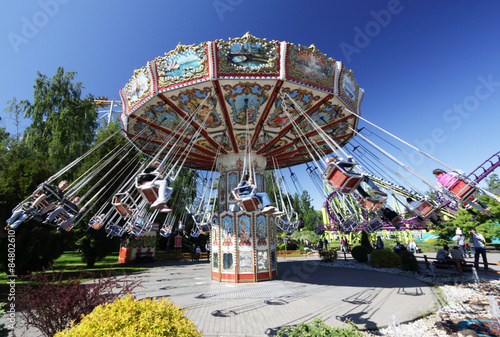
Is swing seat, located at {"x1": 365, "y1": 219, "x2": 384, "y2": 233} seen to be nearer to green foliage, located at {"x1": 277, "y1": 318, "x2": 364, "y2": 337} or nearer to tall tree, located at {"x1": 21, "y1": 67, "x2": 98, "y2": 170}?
green foliage, located at {"x1": 277, "y1": 318, "x2": 364, "y2": 337}

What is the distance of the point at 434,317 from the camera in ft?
20.0

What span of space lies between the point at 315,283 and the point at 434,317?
196 inches

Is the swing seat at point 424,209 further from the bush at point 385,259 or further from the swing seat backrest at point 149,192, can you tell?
the bush at point 385,259

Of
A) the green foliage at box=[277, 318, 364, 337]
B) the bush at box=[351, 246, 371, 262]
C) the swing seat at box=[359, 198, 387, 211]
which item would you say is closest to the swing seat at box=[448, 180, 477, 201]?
the swing seat at box=[359, 198, 387, 211]

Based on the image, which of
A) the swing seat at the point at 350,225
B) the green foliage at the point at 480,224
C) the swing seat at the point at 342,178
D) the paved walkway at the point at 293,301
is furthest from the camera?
the green foliage at the point at 480,224

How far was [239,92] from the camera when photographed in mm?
8953

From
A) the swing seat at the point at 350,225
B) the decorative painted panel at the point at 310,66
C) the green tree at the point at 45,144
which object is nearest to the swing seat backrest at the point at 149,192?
the decorative painted panel at the point at 310,66

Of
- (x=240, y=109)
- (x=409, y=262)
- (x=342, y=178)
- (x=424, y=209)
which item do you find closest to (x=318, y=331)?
(x=342, y=178)

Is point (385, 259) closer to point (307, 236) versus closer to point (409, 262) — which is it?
point (409, 262)

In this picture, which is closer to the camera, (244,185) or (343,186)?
(343,186)

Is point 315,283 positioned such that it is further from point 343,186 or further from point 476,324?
point 343,186

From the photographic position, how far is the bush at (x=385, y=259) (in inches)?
566

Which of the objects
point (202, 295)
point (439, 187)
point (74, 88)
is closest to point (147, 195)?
point (202, 295)

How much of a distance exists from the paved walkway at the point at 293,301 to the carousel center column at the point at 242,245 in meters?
0.62
